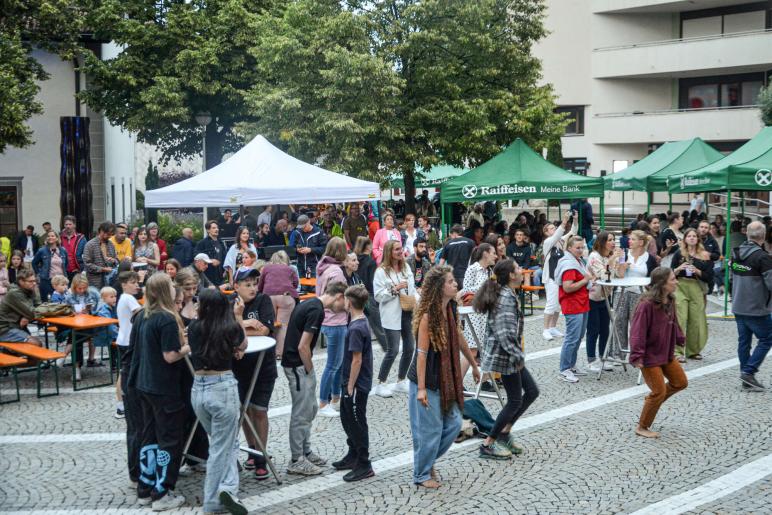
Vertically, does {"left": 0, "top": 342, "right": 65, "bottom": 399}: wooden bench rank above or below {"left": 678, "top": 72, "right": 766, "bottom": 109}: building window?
below

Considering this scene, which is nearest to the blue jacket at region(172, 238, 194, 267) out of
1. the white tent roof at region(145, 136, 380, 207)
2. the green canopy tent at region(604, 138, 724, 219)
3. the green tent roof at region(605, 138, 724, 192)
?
the white tent roof at region(145, 136, 380, 207)

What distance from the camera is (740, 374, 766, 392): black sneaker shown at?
10.3 meters

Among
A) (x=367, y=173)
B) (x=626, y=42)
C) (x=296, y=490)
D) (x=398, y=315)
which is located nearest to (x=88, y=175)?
(x=367, y=173)

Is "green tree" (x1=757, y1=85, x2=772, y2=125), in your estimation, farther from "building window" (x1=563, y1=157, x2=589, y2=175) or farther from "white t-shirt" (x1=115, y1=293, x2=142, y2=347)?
"white t-shirt" (x1=115, y1=293, x2=142, y2=347)

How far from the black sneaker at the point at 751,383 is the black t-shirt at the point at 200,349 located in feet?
22.0

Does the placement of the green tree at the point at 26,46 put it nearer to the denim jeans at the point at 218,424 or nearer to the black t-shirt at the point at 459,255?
the black t-shirt at the point at 459,255

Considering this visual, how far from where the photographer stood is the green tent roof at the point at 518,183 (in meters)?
18.5

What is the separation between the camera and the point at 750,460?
309 inches

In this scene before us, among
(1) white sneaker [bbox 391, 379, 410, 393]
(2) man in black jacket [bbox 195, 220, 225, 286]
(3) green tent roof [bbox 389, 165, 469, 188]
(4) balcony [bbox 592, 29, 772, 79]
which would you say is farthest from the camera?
(4) balcony [bbox 592, 29, 772, 79]

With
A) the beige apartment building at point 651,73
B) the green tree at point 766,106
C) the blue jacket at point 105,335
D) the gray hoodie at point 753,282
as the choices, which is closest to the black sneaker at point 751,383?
the gray hoodie at point 753,282

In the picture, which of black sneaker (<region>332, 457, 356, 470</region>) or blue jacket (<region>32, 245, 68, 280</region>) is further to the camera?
blue jacket (<region>32, 245, 68, 280</region>)

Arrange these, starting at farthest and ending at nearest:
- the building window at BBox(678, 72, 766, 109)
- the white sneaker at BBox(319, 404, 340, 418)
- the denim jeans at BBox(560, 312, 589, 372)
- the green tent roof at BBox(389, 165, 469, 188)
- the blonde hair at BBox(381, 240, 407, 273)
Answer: the building window at BBox(678, 72, 766, 109), the green tent roof at BBox(389, 165, 469, 188), the denim jeans at BBox(560, 312, 589, 372), the blonde hair at BBox(381, 240, 407, 273), the white sneaker at BBox(319, 404, 340, 418)

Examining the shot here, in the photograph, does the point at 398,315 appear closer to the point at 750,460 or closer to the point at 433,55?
the point at 750,460

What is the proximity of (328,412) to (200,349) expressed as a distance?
11.1 ft
